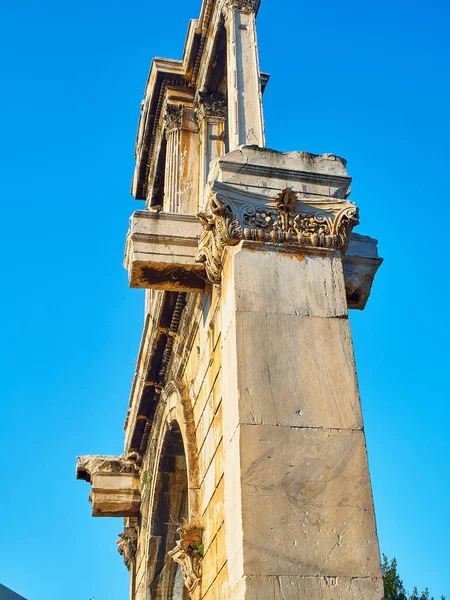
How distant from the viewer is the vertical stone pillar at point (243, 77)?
8.59 m

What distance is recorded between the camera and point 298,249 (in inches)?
278

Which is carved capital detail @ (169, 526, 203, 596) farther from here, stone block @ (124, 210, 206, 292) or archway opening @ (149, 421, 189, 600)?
archway opening @ (149, 421, 189, 600)

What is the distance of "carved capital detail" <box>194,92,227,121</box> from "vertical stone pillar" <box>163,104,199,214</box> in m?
0.35

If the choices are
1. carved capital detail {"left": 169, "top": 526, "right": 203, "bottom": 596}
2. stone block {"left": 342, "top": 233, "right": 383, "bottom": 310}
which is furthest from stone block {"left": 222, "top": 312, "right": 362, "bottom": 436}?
carved capital detail {"left": 169, "top": 526, "right": 203, "bottom": 596}

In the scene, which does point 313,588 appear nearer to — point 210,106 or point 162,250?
point 162,250

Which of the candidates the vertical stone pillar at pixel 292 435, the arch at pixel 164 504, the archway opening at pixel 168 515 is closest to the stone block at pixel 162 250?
the vertical stone pillar at pixel 292 435

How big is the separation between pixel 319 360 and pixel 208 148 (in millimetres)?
5859

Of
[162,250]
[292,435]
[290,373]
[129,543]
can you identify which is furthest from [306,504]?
[129,543]

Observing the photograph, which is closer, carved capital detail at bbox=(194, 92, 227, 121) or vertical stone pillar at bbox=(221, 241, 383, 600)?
vertical stone pillar at bbox=(221, 241, 383, 600)

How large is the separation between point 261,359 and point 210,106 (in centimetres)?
658

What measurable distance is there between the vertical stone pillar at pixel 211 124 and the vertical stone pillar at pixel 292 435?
15.8 ft

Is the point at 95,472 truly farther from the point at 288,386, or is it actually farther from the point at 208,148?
the point at 288,386

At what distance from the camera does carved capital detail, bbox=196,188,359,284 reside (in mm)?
7016

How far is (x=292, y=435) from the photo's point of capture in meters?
6.05
